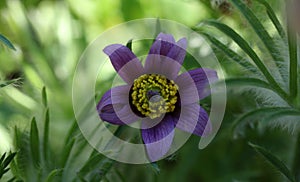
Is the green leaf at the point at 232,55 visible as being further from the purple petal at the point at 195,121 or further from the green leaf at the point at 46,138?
the green leaf at the point at 46,138

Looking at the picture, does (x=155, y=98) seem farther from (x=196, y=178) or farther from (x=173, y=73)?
(x=196, y=178)

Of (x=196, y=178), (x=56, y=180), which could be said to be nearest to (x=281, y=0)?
(x=196, y=178)

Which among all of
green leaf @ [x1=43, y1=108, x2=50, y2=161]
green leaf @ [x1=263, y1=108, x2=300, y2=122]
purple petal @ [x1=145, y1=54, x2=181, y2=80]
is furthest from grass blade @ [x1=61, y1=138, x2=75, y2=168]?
green leaf @ [x1=263, y1=108, x2=300, y2=122]

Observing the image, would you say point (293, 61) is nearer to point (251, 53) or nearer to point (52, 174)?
point (251, 53)

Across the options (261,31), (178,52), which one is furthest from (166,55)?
(261,31)

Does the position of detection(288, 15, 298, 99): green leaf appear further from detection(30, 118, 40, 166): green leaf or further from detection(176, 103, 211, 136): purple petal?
detection(30, 118, 40, 166): green leaf
